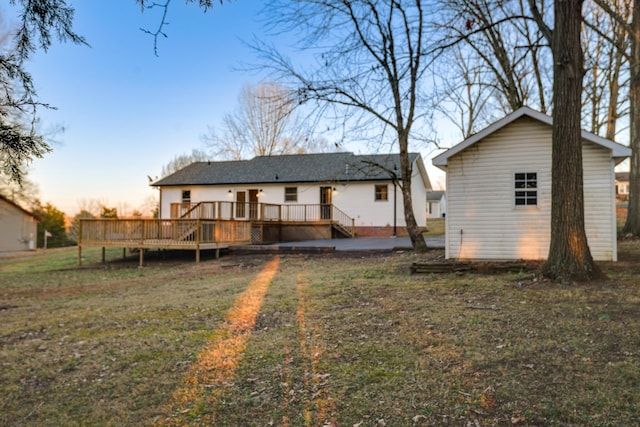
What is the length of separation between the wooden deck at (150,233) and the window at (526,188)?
36.2 feet

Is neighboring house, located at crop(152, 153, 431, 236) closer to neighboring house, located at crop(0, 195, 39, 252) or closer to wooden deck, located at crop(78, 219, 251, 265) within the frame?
wooden deck, located at crop(78, 219, 251, 265)

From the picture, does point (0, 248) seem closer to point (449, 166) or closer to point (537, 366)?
point (449, 166)

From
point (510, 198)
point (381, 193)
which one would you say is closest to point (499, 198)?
point (510, 198)

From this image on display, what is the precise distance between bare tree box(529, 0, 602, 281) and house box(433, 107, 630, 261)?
137 inches

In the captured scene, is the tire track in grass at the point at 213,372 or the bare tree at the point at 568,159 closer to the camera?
the tire track in grass at the point at 213,372

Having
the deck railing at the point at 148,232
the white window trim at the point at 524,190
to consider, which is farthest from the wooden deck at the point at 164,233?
the white window trim at the point at 524,190

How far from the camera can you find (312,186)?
2500 centimetres

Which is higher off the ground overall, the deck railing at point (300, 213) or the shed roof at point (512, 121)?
the shed roof at point (512, 121)

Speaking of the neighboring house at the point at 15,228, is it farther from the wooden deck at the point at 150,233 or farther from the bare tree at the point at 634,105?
the bare tree at the point at 634,105

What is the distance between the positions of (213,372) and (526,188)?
989 cm

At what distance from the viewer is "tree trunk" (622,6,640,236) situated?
46.3 ft

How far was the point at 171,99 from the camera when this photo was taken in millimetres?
17031

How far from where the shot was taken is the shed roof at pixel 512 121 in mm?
10234

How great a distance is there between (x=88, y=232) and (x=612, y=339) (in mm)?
17476
